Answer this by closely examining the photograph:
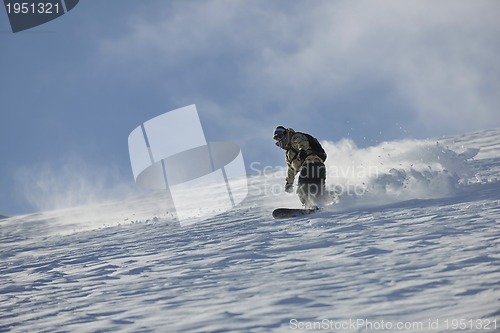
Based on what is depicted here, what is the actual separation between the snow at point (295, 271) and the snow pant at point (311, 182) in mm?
647

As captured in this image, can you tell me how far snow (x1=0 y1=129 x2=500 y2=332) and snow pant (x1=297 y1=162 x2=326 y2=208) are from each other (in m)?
0.65

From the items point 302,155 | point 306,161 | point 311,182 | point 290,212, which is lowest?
point 290,212

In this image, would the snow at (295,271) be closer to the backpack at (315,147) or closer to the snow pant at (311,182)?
the snow pant at (311,182)

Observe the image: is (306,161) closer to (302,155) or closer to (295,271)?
(302,155)

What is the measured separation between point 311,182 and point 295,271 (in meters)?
5.88

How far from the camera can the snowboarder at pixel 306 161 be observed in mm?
11820

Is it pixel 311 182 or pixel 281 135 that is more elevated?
pixel 281 135

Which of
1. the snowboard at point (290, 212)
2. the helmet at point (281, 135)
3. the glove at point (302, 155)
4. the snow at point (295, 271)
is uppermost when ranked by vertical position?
the helmet at point (281, 135)

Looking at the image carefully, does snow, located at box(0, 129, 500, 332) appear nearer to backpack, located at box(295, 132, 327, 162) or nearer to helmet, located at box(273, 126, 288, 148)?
backpack, located at box(295, 132, 327, 162)

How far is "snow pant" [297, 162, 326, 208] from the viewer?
38.7 feet

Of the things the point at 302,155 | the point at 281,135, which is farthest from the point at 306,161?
the point at 281,135

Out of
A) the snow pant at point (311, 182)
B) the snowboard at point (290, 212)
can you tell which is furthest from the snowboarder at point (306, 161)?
the snowboard at point (290, 212)

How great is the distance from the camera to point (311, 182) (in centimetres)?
1183

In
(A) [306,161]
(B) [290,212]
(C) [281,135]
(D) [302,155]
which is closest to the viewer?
(B) [290,212]
